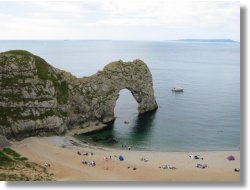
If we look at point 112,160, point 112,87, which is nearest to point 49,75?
point 112,87

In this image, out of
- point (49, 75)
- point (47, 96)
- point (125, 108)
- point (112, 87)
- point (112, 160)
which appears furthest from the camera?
point (125, 108)

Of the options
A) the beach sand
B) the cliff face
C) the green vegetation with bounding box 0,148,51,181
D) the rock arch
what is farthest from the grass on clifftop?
the green vegetation with bounding box 0,148,51,181

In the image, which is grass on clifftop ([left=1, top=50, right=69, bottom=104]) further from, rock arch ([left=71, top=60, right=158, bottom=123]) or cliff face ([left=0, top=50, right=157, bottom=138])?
rock arch ([left=71, top=60, right=158, bottom=123])

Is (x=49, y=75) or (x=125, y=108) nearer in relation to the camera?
(x=49, y=75)

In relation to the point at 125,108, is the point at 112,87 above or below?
above

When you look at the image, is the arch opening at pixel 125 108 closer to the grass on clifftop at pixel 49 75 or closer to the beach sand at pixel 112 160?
the grass on clifftop at pixel 49 75

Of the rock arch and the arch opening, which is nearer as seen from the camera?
the rock arch

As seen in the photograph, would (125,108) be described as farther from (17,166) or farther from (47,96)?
(17,166)
